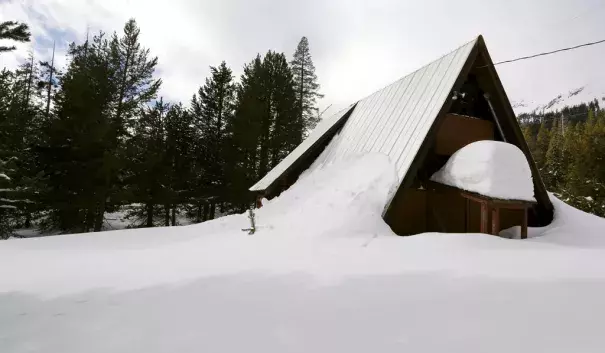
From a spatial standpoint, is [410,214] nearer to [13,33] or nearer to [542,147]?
[13,33]

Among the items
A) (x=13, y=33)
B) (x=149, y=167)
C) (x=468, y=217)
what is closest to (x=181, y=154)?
(x=149, y=167)

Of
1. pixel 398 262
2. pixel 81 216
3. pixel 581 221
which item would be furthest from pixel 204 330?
pixel 81 216

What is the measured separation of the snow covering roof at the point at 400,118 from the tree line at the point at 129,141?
9059mm

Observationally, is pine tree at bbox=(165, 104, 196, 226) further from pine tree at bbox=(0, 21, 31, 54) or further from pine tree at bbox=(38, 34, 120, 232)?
pine tree at bbox=(0, 21, 31, 54)

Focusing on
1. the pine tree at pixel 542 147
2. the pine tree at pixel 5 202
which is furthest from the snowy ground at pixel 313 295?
the pine tree at pixel 542 147

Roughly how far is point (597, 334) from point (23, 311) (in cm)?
569

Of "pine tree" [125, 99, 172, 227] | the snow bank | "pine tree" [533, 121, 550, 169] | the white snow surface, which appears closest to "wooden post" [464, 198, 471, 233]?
the white snow surface

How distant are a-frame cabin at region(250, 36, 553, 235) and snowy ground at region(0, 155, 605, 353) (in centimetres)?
256

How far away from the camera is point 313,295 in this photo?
3.71 meters

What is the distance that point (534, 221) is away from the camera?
10.4 meters

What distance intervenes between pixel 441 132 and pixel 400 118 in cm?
133

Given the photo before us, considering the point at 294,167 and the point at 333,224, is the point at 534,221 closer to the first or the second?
the point at 333,224

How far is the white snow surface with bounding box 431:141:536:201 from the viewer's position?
291 inches

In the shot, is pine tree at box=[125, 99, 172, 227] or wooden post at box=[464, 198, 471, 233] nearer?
wooden post at box=[464, 198, 471, 233]
